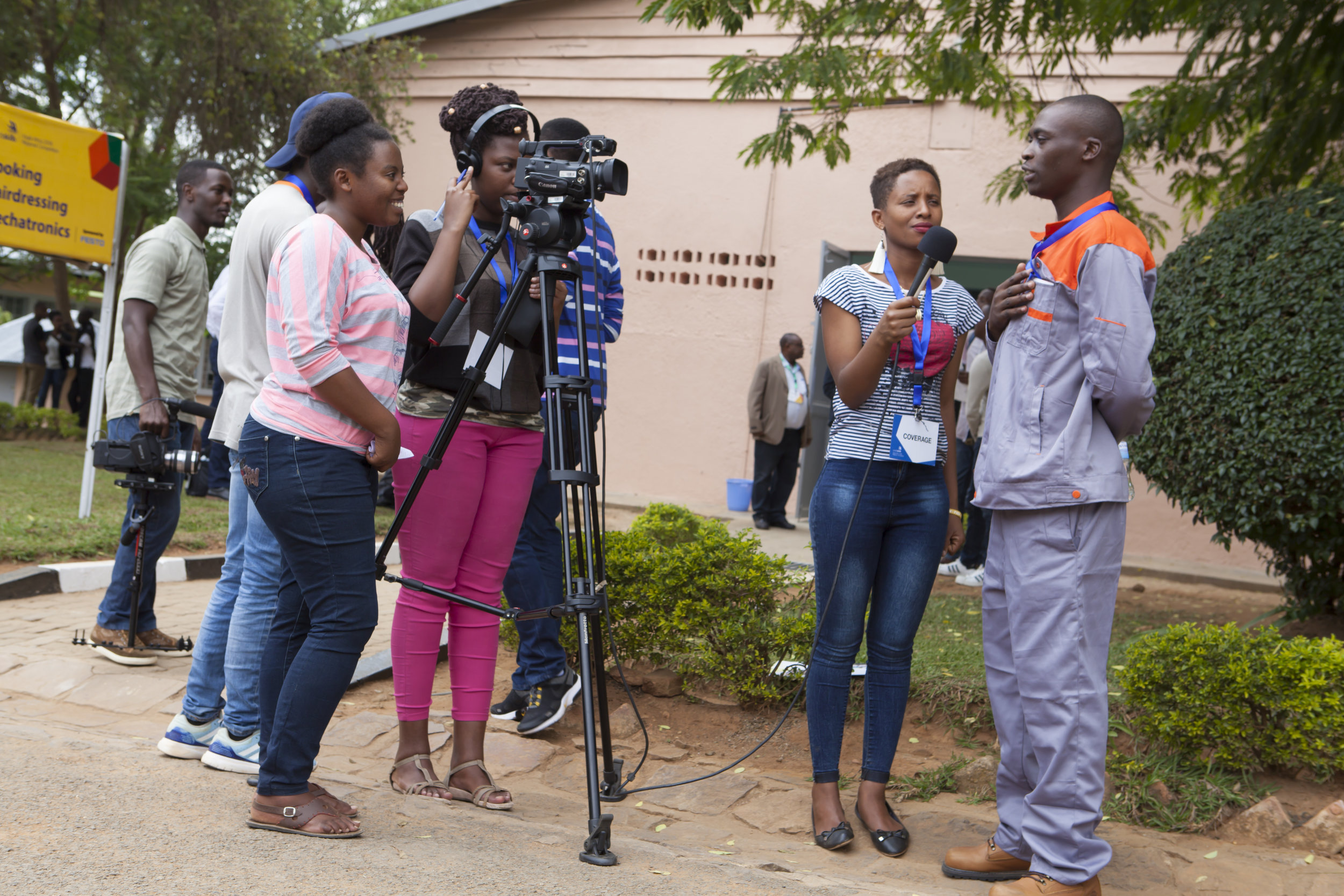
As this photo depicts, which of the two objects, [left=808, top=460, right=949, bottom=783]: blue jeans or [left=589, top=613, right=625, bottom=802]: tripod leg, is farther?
[left=808, top=460, right=949, bottom=783]: blue jeans

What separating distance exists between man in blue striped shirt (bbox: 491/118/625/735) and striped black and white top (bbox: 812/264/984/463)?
3.50 feet

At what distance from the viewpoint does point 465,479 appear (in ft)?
11.0

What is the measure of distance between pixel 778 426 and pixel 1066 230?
7.87 metres

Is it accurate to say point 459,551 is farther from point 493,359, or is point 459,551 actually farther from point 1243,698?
point 1243,698

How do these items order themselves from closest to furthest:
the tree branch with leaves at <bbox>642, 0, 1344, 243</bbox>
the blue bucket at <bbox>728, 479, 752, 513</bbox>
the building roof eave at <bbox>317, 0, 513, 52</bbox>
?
the tree branch with leaves at <bbox>642, 0, 1344, 243</bbox>, the blue bucket at <bbox>728, 479, 752, 513</bbox>, the building roof eave at <bbox>317, 0, 513, 52</bbox>

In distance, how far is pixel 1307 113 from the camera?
6027 millimetres

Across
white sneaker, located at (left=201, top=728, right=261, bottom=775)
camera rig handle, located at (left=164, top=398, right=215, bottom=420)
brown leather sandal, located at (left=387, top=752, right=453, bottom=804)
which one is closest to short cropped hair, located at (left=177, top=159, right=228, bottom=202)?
camera rig handle, located at (left=164, top=398, right=215, bottom=420)

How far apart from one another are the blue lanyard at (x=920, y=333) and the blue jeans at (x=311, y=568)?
162 centimetres

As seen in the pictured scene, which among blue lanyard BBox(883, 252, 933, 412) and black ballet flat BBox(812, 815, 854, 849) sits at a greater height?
blue lanyard BBox(883, 252, 933, 412)

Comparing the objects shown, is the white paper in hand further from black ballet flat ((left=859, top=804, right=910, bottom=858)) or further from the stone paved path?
black ballet flat ((left=859, top=804, right=910, bottom=858))

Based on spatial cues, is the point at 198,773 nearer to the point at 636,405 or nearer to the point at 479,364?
the point at 479,364

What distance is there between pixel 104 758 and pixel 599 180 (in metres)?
A: 2.26

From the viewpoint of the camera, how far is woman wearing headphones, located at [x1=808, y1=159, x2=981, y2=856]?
10.9ft

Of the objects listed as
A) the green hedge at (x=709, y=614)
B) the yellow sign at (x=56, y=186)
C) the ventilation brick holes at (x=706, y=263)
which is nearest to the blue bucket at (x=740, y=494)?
the ventilation brick holes at (x=706, y=263)
